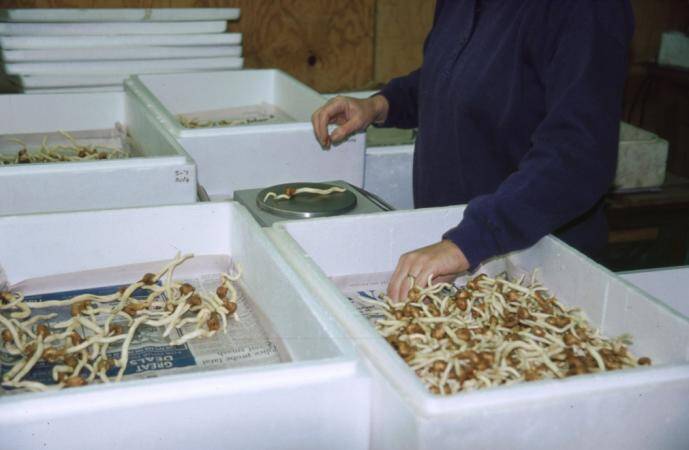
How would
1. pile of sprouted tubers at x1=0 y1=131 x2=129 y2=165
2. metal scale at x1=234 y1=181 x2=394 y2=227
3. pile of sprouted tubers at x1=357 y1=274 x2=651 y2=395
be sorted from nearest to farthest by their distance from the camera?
pile of sprouted tubers at x1=357 y1=274 x2=651 y2=395, metal scale at x1=234 y1=181 x2=394 y2=227, pile of sprouted tubers at x1=0 y1=131 x2=129 y2=165

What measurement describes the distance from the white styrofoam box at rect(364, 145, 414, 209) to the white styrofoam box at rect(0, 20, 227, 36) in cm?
87

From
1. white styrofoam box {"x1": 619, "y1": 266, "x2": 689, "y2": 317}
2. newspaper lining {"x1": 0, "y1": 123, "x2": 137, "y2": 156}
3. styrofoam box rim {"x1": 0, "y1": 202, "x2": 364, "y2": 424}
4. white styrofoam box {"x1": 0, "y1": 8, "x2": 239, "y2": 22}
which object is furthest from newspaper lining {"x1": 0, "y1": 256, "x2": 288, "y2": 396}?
white styrofoam box {"x1": 0, "y1": 8, "x2": 239, "y2": 22}

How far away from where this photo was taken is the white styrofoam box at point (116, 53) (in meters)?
2.49

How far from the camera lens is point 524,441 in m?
0.86

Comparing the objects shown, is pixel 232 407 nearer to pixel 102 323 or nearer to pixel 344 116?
pixel 102 323

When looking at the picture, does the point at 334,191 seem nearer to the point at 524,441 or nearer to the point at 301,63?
the point at 524,441

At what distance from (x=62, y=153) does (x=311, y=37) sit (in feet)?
3.87

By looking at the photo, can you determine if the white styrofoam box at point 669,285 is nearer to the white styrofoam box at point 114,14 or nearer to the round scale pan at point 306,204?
the round scale pan at point 306,204

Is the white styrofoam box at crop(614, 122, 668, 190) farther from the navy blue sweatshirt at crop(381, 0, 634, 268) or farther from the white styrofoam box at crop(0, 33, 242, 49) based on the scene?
the white styrofoam box at crop(0, 33, 242, 49)

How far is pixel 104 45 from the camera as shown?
8.43 feet

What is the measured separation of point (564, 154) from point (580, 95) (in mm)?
93

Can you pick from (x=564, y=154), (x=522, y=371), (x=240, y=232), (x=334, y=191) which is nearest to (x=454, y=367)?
(x=522, y=371)

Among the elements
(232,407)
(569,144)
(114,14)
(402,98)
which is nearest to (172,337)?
(232,407)

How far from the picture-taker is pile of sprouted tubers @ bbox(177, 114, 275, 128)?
2.31m
